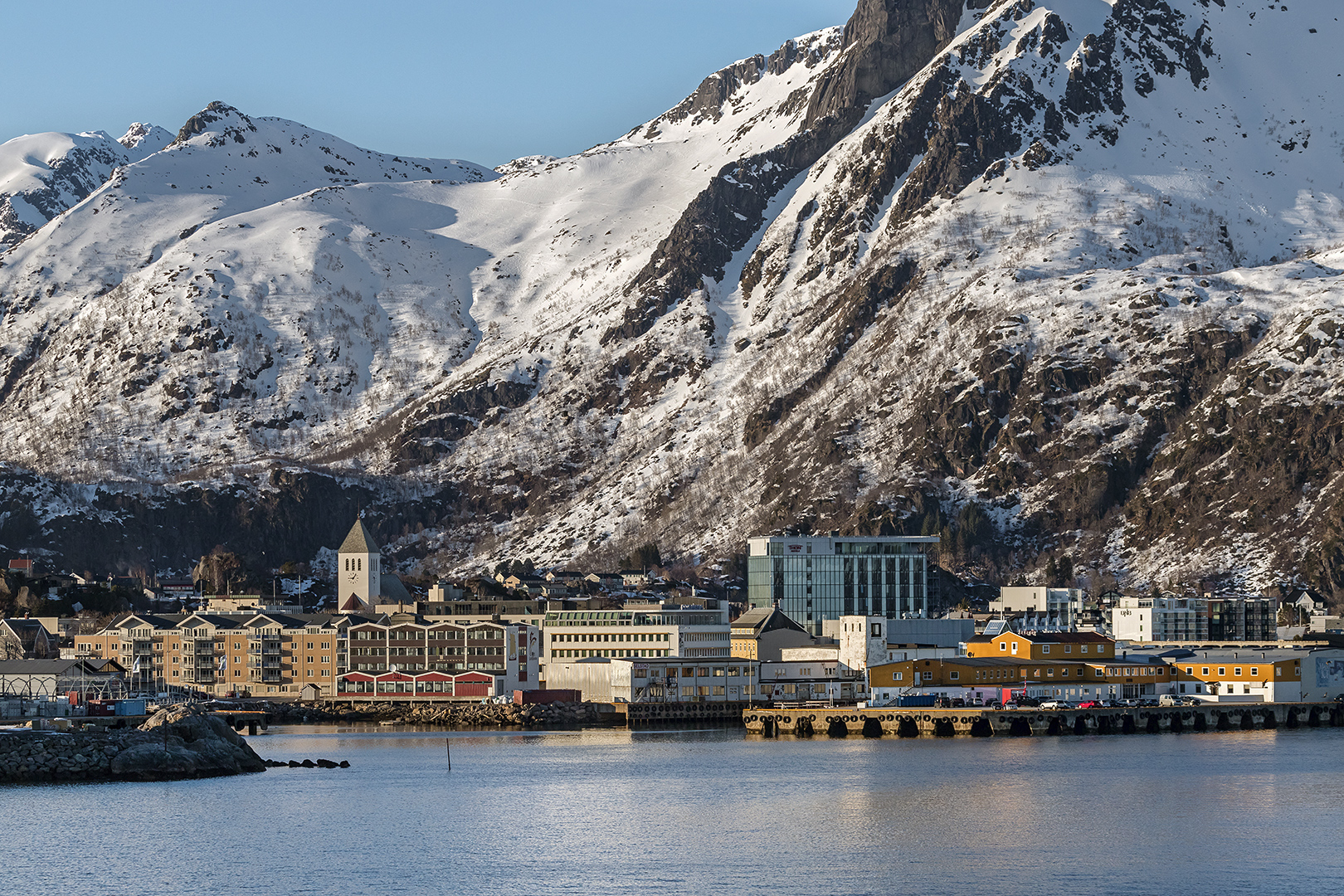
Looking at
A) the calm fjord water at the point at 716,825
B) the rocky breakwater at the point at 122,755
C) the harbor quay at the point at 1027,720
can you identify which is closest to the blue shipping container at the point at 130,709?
the calm fjord water at the point at 716,825

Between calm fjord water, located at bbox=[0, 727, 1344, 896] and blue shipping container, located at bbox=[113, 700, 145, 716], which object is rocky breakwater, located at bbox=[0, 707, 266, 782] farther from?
blue shipping container, located at bbox=[113, 700, 145, 716]

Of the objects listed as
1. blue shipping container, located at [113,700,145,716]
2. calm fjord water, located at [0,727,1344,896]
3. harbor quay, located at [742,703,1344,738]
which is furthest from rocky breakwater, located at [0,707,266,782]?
harbor quay, located at [742,703,1344,738]

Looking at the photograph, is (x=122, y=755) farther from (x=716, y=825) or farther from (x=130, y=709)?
(x=716, y=825)

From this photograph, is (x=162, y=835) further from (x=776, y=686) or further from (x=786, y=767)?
(x=776, y=686)

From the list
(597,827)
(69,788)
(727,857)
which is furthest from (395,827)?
(69,788)

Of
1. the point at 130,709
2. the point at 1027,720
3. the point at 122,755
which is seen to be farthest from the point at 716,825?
the point at 130,709

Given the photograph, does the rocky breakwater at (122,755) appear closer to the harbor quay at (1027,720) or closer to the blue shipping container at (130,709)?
the blue shipping container at (130,709)

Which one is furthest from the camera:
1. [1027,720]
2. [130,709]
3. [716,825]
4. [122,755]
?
[130,709]
